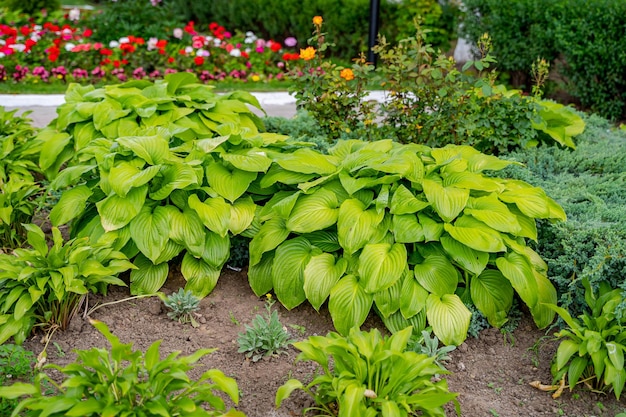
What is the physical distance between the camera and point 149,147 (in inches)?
149

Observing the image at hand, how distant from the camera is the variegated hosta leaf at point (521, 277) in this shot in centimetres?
331

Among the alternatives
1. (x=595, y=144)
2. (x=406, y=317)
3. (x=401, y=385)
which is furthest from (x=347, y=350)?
(x=595, y=144)

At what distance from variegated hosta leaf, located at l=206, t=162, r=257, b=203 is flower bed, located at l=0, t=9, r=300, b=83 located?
4.45 m

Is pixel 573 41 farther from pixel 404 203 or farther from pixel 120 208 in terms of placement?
pixel 120 208

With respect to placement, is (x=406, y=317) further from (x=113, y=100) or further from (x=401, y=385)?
(x=113, y=100)

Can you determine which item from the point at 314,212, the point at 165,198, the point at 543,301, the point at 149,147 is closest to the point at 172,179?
the point at 165,198

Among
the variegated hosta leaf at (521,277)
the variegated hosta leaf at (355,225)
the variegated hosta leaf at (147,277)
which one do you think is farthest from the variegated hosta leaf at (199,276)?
the variegated hosta leaf at (521,277)

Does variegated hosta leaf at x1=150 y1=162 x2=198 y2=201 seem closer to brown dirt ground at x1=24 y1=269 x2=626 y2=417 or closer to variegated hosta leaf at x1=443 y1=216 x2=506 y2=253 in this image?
brown dirt ground at x1=24 y1=269 x2=626 y2=417

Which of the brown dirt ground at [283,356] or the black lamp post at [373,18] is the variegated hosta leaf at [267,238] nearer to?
the brown dirt ground at [283,356]

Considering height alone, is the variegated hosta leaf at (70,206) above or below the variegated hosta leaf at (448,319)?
above

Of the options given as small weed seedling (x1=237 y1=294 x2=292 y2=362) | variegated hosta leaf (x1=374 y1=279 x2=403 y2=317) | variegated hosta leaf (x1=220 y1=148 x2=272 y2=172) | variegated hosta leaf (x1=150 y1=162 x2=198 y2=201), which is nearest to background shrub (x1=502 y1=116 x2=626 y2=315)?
variegated hosta leaf (x1=374 y1=279 x2=403 y2=317)

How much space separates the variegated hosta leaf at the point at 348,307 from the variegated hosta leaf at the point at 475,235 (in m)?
0.51

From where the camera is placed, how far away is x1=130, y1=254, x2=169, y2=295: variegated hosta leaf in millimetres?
3619

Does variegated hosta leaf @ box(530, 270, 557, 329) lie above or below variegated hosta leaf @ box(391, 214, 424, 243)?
below
